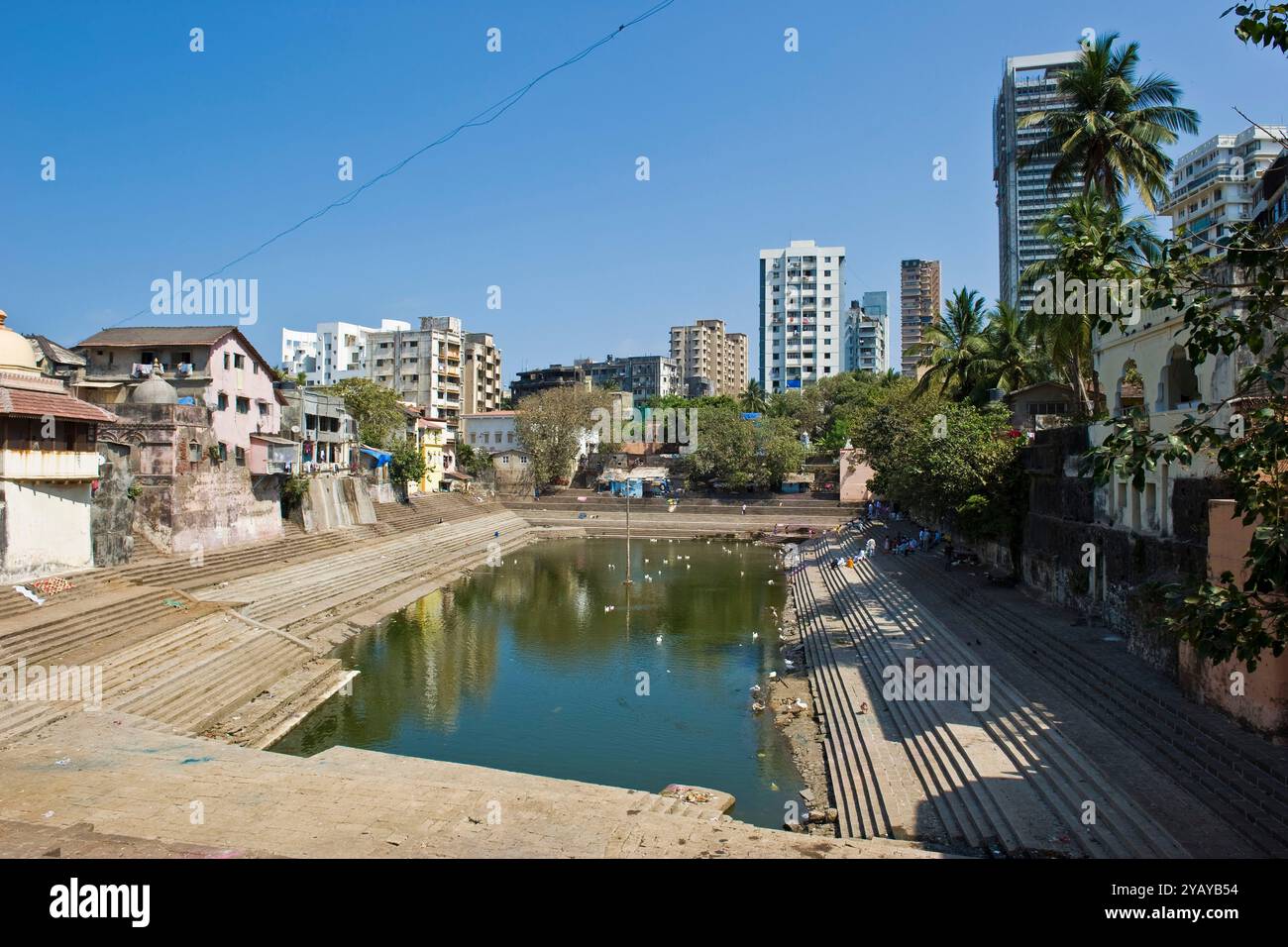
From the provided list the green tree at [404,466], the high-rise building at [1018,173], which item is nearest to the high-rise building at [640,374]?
the high-rise building at [1018,173]

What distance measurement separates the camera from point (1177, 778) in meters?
11.9

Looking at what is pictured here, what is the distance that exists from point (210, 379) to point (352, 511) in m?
10.6

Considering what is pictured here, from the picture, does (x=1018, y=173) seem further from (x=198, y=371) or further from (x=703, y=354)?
(x=198, y=371)

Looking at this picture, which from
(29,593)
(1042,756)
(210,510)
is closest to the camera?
(1042,756)

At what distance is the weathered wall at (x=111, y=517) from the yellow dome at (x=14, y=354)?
3373 millimetres

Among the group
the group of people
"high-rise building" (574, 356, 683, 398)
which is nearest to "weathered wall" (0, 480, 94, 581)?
the group of people

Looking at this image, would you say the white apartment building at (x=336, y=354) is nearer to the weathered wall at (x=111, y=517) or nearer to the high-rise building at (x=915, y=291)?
the weathered wall at (x=111, y=517)

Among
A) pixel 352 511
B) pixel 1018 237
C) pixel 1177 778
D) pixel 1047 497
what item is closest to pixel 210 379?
pixel 352 511

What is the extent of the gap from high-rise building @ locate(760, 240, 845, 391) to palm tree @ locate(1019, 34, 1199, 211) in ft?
302

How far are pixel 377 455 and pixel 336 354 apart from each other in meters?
43.0

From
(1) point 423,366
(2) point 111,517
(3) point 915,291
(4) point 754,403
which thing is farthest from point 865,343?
(2) point 111,517

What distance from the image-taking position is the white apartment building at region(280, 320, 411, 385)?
85.1 meters

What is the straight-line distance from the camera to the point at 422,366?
8006cm
